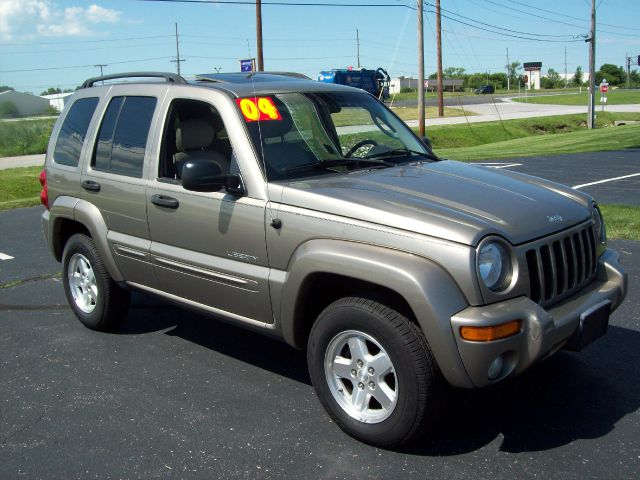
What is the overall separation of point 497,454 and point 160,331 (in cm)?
313

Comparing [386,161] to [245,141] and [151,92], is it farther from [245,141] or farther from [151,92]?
[151,92]

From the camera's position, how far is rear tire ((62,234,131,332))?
5.61m

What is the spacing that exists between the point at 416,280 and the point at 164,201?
203 cm

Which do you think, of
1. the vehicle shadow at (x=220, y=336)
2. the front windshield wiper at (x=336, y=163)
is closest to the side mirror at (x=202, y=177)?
the front windshield wiper at (x=336, y=163)

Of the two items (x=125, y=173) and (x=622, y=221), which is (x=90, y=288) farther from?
(x=622, y=221)

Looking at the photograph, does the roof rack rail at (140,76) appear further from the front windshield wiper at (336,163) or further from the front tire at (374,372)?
the front tire at (374,372)

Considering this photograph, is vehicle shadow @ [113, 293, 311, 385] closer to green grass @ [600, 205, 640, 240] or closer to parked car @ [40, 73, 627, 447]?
parked car @ [40, 73, 627, 447]

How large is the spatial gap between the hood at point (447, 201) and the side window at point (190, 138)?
0.78 metres

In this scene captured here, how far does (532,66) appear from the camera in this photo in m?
61.1

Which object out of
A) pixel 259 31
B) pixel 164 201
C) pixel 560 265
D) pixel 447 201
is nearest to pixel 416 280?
pixel 447 201

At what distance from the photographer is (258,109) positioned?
181 inches

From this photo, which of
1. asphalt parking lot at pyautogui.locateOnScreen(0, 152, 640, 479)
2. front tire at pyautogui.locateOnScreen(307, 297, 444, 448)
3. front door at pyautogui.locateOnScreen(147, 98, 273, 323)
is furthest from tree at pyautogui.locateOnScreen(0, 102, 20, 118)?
front tire at pyautogui.locateOnScreen(307, 297, 444, 448)

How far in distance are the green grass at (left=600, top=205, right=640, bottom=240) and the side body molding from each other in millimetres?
5614

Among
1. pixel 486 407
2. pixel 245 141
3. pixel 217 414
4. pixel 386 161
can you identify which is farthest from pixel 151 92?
pixel 486 407
